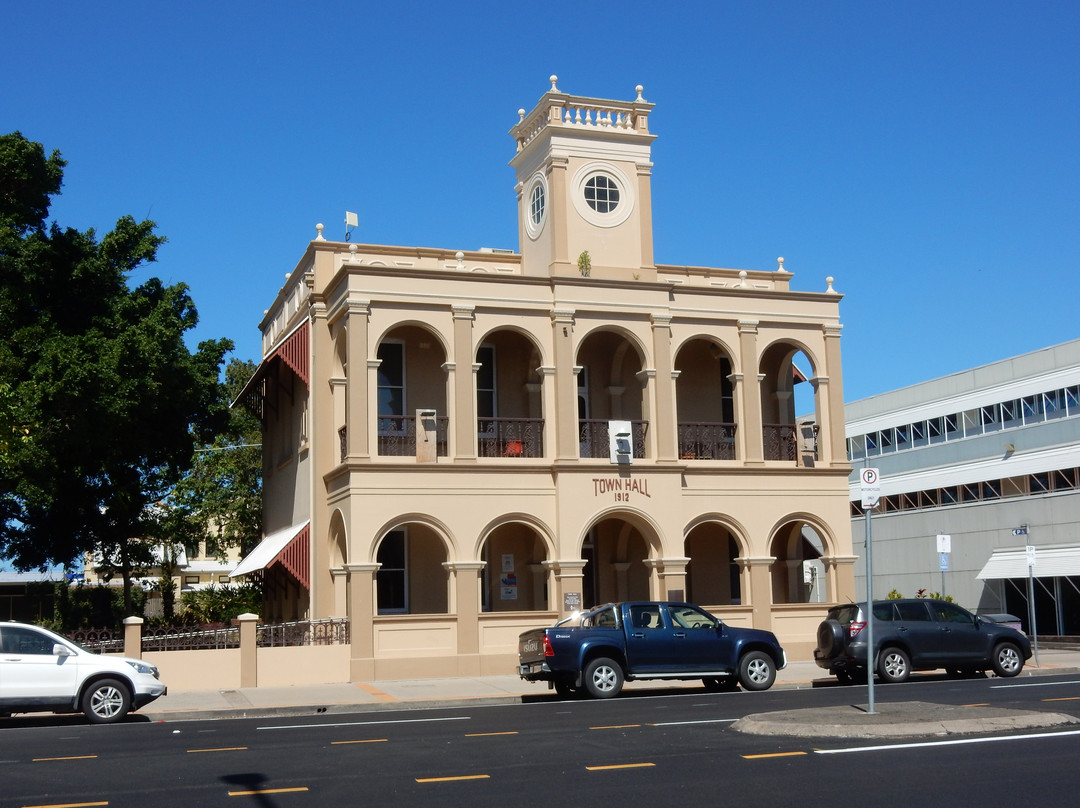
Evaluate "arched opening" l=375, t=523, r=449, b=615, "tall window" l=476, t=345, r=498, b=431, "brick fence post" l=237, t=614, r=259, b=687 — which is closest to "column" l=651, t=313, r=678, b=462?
"tall window" l=476, t=345, r=498, b=431

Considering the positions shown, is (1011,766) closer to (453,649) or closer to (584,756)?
(584,756)

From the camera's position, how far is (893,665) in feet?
69.1

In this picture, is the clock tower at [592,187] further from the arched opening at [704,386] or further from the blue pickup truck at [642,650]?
the blue pickup truck at [642,650]

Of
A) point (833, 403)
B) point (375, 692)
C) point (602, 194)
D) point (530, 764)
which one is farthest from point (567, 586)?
point (530, 764)

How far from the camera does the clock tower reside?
2766 cm

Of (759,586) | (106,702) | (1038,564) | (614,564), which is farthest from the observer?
(1038,564)

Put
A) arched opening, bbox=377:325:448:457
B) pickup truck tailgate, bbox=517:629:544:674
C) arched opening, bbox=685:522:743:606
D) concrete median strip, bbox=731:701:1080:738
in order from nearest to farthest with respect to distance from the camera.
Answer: concrete median strip, bbox=731:701:1080:738 < pickup truck tailgate, bbox=517:629:544:674 < arched opening, bbox=377:325:448:457 < arched opening, bbox=685:522:743:606

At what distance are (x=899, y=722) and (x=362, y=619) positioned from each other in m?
13.3

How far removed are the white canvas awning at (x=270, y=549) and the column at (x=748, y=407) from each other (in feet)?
33.8

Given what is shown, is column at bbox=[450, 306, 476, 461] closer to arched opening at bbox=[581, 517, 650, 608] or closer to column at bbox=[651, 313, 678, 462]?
column at bbox=[651, 313, 678, 462]

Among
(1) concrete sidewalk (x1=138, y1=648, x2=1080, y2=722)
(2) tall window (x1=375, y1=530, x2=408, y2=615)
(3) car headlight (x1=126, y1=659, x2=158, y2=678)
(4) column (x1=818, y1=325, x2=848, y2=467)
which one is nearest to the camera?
(3) car headlight (x1=126, y1=659, x2=158, y2=678)

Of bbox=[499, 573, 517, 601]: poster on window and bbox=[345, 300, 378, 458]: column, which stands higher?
bbox=[345, 300, 378, 458]: column

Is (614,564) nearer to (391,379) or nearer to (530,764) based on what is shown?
(391,379)

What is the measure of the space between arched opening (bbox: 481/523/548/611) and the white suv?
10991mm
